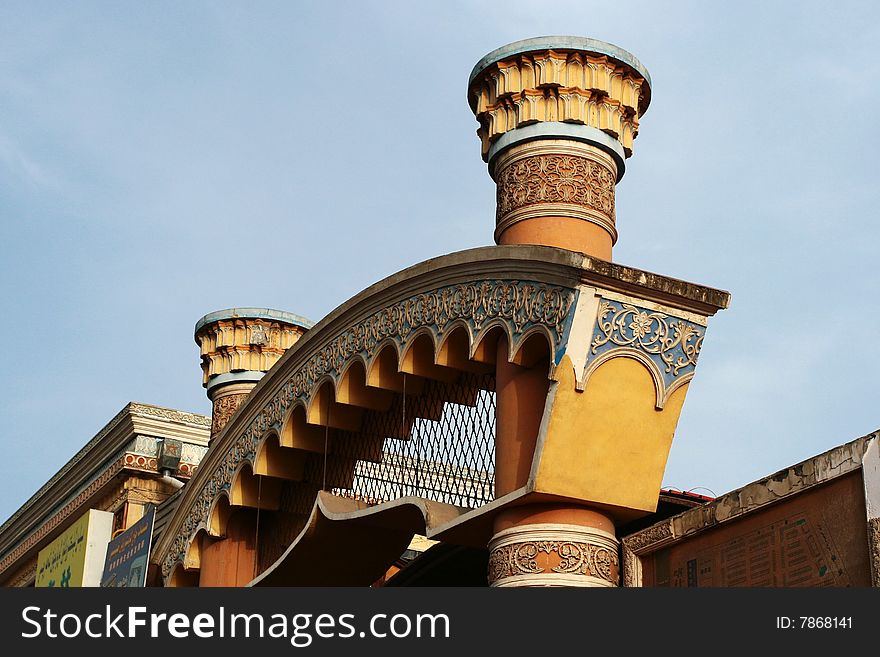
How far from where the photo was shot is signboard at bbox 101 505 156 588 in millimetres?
11148

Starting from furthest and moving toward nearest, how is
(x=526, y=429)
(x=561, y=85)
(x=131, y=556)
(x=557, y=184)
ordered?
(x=131, y=556)
(x=561, y=85)
(x=557, y=184)
(x=526, y=429)

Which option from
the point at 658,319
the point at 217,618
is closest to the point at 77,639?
the point at 217,618

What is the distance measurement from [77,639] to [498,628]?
5.48 feet

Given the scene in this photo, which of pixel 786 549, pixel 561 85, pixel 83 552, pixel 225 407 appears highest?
pixel 561 85

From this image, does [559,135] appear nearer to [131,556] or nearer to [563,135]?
[563,135]

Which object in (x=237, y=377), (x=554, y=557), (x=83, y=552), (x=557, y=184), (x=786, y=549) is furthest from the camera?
(x=83, y=552)

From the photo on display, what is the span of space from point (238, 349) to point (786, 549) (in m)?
6.60

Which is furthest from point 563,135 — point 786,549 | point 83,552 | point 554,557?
point 83,552

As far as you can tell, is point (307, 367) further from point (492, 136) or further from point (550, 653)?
point (550, 653)

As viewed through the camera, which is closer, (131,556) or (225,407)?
(131,556)

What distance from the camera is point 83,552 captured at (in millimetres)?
12789

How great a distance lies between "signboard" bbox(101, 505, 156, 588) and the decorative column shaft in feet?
14.6

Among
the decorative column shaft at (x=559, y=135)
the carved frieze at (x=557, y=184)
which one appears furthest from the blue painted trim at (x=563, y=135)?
the carved frieze at (x=557, y=184)

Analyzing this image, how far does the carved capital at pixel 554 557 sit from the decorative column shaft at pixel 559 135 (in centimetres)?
173
